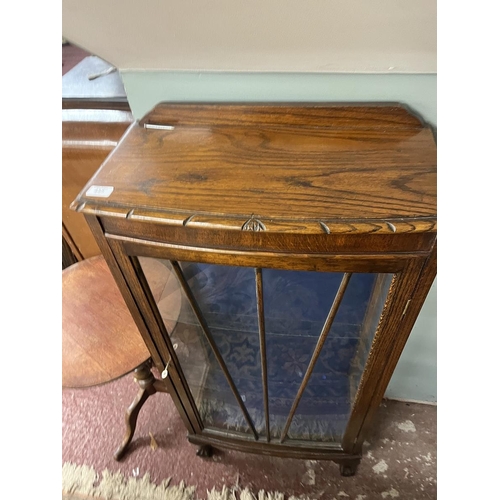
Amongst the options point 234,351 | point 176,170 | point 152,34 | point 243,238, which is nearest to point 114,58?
point 152,34

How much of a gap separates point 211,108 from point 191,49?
0.08m

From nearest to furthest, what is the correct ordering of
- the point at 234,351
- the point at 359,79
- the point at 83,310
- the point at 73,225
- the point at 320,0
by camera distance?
the point at 320,0
the point at 359,79
the point at 234,351
the point at 83,310
the point at 73,225

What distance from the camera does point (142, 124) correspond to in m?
0.58

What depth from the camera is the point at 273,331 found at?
0.61m

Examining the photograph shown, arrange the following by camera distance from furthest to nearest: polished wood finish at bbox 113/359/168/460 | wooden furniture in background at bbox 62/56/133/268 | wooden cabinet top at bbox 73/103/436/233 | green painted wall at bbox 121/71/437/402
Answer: polished wood finish at bbox 113/359/168/460 → wooden furniture in background at bbox 62/56/133/268 → green painted wall at bbox 121/71/437/402 → wooden cabinet top at bbox 73/103/436/233

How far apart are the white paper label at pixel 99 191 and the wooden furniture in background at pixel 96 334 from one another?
0.45m

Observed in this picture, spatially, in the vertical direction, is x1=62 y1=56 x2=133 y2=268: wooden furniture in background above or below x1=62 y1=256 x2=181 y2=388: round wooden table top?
above

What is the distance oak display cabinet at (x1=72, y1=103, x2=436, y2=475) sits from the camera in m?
0.42

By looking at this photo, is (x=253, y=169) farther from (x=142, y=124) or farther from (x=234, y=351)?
(x=234, y=351)

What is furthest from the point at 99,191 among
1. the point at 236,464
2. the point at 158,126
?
the point at 236,464

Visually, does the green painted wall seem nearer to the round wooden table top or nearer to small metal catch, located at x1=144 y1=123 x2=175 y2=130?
small metal catch, located at x1=144 y1=123 x2=175 y2=130

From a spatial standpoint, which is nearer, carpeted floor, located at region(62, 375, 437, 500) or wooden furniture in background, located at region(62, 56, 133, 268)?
wooden furniture in background, located at region(62, 56, 133, 268)

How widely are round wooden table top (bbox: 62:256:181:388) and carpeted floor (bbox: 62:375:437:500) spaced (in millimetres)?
395

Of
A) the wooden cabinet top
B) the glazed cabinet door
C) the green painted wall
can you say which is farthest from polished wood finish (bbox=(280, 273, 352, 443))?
the green painted wall
